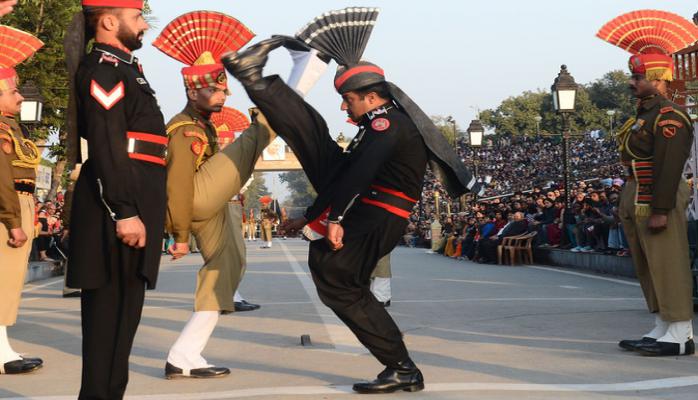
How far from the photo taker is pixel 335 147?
241 inches

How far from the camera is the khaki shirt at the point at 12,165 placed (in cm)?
651

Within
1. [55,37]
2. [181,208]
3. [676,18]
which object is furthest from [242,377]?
[55,37]

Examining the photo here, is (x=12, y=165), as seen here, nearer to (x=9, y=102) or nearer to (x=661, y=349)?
(x=9, y=102)

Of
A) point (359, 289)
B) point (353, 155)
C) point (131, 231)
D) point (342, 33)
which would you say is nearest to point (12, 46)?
point (342, 33)

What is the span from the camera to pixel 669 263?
279 inches

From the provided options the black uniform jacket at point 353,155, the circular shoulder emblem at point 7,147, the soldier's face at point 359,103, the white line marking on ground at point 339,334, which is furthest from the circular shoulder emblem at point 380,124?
the circular shoulder emblem at point 7,147

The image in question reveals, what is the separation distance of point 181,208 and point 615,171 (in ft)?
132

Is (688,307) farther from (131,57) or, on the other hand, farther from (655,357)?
(131,57)

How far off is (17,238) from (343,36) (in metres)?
2.43

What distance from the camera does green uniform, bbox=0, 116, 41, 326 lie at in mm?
6539

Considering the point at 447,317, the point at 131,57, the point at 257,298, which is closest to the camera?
the point at 131,57

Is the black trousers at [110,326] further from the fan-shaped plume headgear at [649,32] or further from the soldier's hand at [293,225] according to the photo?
the fan-shaped plume headgear at [649,32]

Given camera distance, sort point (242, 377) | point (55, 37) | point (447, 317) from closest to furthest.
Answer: point (242, 377) → point (447, 317) → point (55, 37)

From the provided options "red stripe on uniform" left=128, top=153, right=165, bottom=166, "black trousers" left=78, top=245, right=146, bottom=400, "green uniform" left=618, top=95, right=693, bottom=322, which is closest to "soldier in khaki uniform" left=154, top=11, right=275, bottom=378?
"red stripe on uniform" left=128, top=153, right=165, bottom=166
